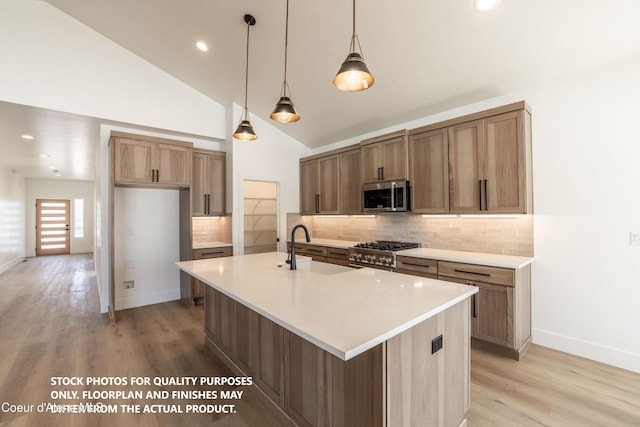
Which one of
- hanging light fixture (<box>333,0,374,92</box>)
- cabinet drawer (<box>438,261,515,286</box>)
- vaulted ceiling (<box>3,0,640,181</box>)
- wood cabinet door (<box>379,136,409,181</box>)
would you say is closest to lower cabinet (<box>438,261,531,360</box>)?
cabinet drawer (<box>438,261,515,286</box>)

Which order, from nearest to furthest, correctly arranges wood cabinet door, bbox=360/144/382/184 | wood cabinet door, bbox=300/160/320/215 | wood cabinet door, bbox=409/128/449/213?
1. wood cabinet door, bbox=409/128/449/213
2. wood cabinet door, bbox=360/144/382/184
3. wood cabinet door, bbox=300/160/320/215

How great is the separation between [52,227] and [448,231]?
12697 millimetres

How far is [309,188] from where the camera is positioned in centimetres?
527

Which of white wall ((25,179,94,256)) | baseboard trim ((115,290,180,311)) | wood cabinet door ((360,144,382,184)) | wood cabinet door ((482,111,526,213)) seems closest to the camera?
wood cabinet door ((482,111,526,213))

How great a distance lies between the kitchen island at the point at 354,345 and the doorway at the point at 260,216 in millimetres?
2689

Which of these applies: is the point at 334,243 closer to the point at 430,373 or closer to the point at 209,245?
the point at 209,245

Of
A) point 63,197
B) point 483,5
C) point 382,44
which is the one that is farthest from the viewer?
point 63,197

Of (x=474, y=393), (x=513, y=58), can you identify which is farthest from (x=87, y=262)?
(x=513, y=58)

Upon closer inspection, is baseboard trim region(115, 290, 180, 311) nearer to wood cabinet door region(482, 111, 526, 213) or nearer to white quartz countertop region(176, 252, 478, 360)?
white quartz countertop region(176, 252, 478, 360)

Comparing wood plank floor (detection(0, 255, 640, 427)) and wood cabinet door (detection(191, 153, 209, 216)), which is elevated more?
wood cabinet door (detection(191, 153, 209, 216))

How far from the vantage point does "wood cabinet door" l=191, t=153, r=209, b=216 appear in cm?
452

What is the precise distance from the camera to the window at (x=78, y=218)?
10406mm

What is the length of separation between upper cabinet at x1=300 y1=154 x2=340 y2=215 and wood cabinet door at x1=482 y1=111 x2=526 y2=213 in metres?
2.25

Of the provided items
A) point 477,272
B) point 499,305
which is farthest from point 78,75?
point 499,305
